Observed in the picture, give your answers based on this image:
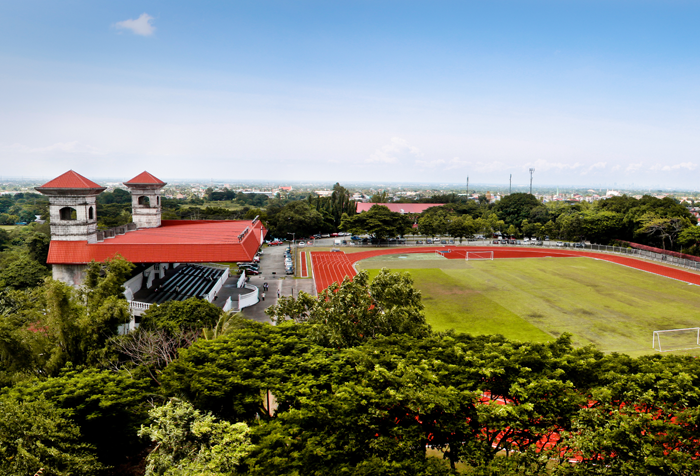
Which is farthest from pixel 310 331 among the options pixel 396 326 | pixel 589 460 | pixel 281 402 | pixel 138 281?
pixel 138 281

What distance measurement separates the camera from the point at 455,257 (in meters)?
55.6

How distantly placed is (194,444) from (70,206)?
22.1m

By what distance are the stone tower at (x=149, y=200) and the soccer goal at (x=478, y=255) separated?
37.3 meters

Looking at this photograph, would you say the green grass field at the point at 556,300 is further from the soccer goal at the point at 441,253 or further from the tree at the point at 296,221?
the tree at the point at 296,221

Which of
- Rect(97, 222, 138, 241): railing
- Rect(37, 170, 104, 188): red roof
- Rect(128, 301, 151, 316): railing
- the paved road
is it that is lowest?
the paved road

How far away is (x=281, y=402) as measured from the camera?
11172 millimetres

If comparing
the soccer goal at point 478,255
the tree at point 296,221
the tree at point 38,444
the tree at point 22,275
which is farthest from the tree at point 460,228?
the tree at point 38,444

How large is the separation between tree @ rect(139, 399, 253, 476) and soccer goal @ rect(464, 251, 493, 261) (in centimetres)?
4810

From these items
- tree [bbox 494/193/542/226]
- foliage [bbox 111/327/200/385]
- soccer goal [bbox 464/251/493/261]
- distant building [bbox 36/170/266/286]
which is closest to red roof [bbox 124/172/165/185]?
distant building [bbox 36/170/266/286]

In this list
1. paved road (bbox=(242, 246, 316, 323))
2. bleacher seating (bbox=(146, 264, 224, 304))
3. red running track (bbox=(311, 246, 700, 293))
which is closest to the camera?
bleacher seating (bbox=(146, 264, 224, 304))

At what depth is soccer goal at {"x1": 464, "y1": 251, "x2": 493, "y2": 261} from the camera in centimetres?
5470

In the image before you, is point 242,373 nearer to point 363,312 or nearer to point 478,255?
point 363,312

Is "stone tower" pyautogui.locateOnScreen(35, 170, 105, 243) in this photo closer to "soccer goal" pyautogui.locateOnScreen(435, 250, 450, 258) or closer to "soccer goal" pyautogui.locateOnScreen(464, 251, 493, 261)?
"soccer goal" pyautogui.locateOnScreen(435, 250, 450, 258)

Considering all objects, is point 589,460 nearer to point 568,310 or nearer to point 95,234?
point 568,310
